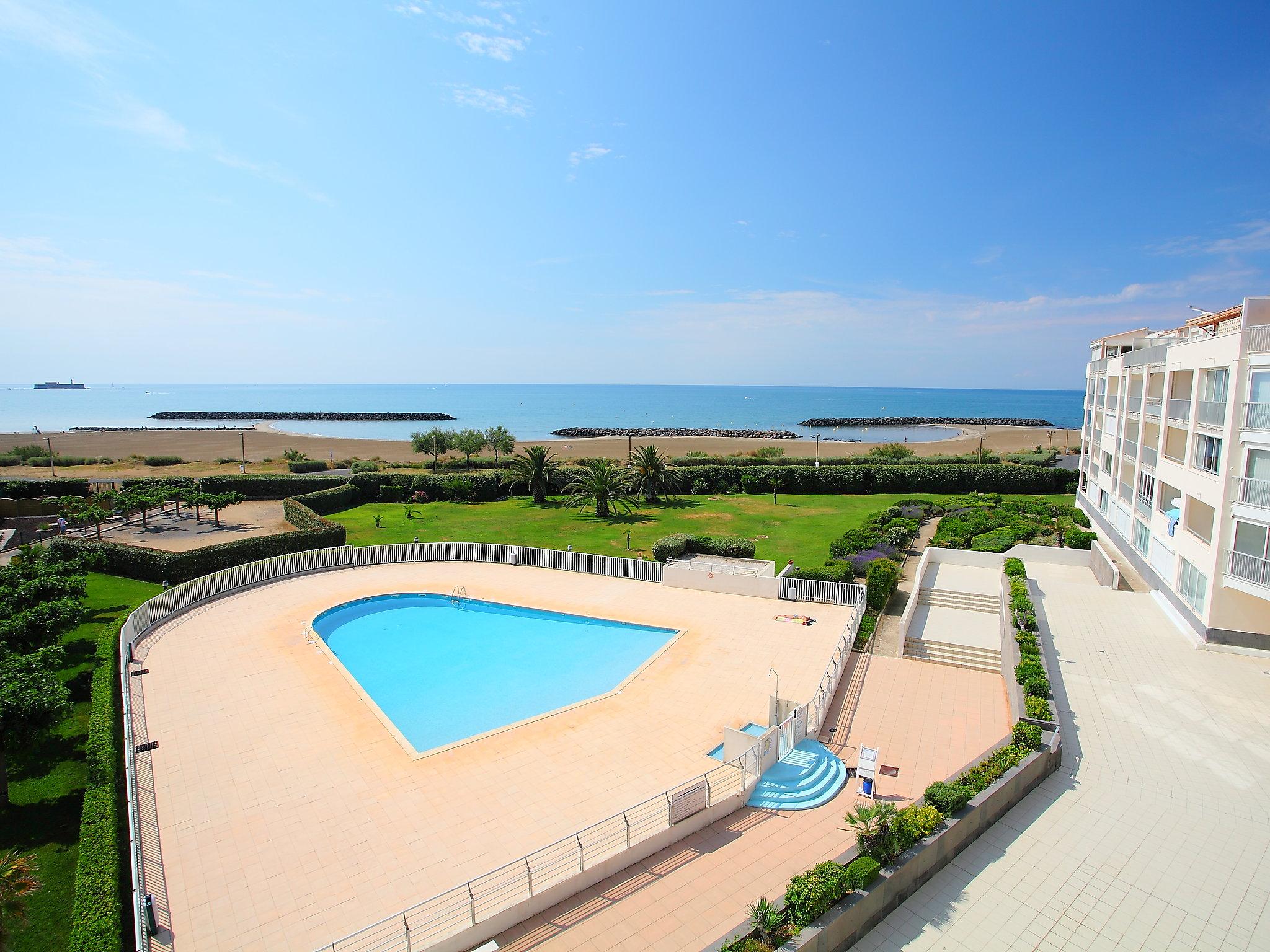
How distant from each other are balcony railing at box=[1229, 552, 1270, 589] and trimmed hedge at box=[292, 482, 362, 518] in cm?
4132

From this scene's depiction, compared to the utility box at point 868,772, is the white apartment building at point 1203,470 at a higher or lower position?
higher

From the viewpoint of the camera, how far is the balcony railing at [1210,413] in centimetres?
1922

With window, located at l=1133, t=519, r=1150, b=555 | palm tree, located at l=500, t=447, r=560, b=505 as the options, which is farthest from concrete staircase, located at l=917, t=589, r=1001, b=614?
palm tree, located at l=500, t=447, r=560, b=505

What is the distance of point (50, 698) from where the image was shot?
1242cm

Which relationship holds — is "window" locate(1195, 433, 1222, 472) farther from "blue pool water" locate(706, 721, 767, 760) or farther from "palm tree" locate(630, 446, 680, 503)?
"palm tree" locate(630, 446, 680, 503)

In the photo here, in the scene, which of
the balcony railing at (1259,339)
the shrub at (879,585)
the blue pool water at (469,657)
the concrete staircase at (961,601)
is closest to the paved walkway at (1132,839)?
the shrub at (879,585)

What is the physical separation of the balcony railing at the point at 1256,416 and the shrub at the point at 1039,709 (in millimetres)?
9999

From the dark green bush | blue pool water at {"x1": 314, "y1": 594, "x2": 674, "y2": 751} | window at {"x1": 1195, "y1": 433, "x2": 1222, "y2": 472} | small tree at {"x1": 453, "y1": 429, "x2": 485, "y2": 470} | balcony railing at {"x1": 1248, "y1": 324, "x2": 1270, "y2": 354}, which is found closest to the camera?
the dark green bush

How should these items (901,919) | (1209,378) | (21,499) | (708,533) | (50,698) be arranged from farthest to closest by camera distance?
(21,499) < (708,533) < (1209,378) < (50,698) < (901,919)

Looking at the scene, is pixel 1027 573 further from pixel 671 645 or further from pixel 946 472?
pixel 946 472

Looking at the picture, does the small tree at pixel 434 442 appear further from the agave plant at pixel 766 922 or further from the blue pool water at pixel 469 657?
the agave plant at pixel 766 922

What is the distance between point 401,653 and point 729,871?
575 inches

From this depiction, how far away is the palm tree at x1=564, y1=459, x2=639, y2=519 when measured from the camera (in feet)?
135

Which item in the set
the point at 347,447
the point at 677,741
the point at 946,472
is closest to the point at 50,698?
the point at 677,741
